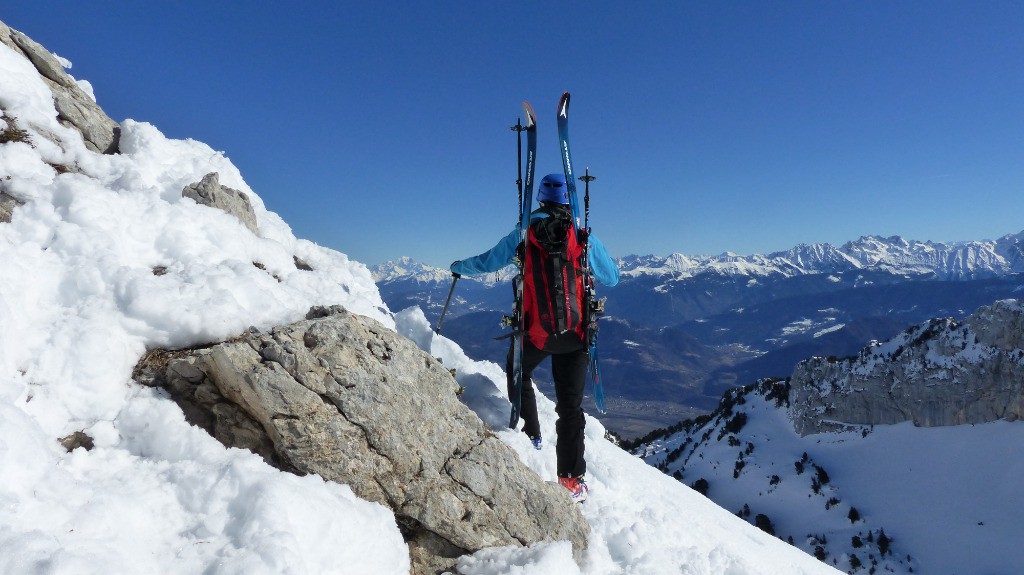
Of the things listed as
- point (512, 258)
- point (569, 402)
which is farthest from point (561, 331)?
point (512, 258)

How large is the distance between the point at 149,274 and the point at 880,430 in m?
182

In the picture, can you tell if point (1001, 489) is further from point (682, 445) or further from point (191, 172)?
point (191, 172)

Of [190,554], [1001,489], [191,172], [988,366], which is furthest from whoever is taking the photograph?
[988,366]

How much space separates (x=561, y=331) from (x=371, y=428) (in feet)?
10.7

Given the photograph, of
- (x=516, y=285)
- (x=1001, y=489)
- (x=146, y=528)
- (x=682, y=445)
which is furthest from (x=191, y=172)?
(x=682, y=445)

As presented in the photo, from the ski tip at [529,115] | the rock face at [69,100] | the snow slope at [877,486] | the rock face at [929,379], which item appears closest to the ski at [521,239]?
the ski tip at [529,115]

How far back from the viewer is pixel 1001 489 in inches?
4358

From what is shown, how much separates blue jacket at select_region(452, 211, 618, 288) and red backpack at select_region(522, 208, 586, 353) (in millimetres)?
294

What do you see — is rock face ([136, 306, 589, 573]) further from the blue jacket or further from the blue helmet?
the blue helmet

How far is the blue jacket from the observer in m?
8.59

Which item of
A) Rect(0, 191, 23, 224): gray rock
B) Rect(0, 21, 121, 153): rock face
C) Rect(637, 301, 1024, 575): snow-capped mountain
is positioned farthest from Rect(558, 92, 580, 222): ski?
Rect(637, 301, 1024, 575): snow-capped mountain

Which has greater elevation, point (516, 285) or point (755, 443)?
point (516, 285)

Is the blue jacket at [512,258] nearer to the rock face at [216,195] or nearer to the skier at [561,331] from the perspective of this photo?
the skier at [561,331]

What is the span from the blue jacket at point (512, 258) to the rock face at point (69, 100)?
943 centimetres
